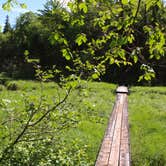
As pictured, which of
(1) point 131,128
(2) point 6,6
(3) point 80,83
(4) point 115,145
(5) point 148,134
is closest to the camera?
(2) point 6,6

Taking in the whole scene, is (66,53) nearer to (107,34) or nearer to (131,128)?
(107,34)

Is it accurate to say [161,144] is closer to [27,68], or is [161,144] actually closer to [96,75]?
[96,75]

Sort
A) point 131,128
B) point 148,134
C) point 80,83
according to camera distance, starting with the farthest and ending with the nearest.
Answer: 1. point 131,128
2. point 148,134
3. point 80,83

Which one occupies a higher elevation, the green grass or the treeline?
the treeline

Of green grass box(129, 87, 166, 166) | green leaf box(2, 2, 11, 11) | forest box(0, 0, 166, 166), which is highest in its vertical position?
green leaf box(2, 2, 11, 11)

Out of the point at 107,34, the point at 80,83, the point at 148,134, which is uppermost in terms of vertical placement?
the point at 107,34

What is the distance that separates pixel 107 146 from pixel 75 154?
247 cm

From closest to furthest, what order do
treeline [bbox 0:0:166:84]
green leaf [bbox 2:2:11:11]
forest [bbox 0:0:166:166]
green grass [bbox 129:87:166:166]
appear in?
treeline [bbox 0:0:166:84], forest [bbox 0:0:166:166], green leaf [bbox 2:2:11:11], green grass [bbox 129:87:166:166]

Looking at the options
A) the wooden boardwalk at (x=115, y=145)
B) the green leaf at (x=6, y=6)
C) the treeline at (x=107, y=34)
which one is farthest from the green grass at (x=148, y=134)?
the green leaf at (x=6, y=6)

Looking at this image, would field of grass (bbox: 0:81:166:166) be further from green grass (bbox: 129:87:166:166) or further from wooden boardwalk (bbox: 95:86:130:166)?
wooden boardwalk (bbox: 95:86:130:166)

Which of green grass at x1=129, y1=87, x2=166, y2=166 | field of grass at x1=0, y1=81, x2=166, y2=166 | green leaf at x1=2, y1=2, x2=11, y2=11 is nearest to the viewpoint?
green leaf at x1=2, y1=2, x2=11, y2=11

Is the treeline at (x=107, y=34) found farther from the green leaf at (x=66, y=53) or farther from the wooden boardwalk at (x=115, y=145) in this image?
the wooden boardwalk at (x=115, y=145)

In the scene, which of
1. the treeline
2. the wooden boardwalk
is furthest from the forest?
the wooden boardwalk

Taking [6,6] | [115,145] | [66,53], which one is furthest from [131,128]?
[66,53]
